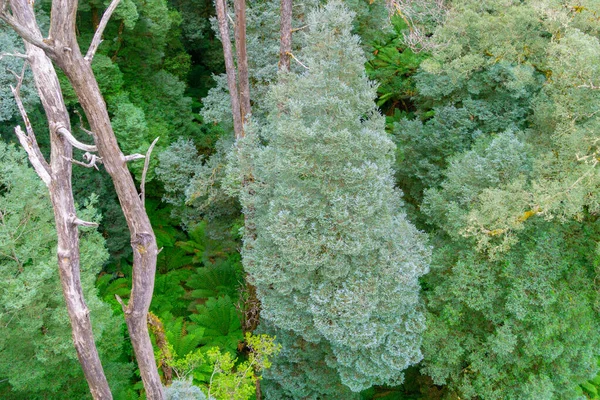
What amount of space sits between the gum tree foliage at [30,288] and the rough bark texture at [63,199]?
7.32 ft

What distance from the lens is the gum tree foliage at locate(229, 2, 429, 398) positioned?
20.1 feet

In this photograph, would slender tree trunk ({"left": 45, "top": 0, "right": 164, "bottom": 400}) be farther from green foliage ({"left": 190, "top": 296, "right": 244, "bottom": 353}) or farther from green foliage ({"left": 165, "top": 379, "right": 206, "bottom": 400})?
green foliage ({"left": 190, "top": 296, "right": 244, "bottom": 353})

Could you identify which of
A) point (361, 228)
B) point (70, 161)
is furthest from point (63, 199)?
point (361, 228)

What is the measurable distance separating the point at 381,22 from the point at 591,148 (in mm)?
8942

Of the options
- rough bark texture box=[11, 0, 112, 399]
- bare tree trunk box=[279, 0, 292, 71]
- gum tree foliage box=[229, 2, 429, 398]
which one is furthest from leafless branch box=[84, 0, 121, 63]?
bare tree trunk box=[279, 0, 292, 71]

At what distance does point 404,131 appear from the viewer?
1163 centimetres

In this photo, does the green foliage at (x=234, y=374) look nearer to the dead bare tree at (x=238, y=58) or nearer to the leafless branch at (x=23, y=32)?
the dead bare tree at (x=238, y=58)

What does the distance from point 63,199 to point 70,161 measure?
0.36 m

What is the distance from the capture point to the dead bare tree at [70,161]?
3.51 metres

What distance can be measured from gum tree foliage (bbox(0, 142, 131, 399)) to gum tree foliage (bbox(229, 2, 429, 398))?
2809 mm

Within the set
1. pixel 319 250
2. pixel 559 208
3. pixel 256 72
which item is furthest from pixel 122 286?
pixel 559 208

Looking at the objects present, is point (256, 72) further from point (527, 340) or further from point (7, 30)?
point (527, 340)

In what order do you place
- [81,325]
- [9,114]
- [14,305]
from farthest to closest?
[9,114]
[14,305]
[81,325]

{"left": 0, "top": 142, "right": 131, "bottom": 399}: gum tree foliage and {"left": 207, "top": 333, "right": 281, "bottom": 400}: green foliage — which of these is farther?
{"left": 207, "top": 333, "right": 281, "bottom": 400}: green foliage
